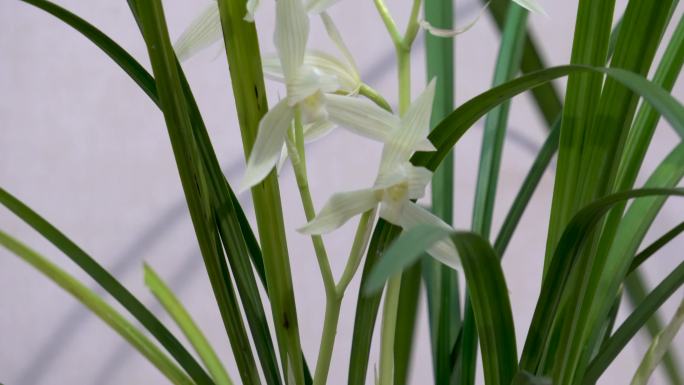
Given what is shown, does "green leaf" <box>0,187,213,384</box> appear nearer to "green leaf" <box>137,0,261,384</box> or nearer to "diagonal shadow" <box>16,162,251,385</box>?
Answer: "green leaf" <box>137,0,261,384</box>

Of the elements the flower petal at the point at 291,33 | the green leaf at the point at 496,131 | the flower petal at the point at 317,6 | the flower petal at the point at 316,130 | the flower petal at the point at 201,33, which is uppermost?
the green leaf at the point at 496,131

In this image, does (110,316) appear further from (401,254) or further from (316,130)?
(401,254)

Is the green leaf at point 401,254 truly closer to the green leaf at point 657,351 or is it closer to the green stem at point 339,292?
the green stem at point 339,292

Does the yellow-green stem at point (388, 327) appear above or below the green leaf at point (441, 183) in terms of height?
below

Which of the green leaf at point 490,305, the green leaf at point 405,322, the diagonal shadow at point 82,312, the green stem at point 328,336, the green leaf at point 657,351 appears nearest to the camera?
the green leaf at point 490,305

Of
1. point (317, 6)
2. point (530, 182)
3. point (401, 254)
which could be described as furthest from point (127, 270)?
point (401, 254)

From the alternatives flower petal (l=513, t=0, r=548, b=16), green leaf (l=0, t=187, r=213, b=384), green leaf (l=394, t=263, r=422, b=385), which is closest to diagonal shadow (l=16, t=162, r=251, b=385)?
green leaf (l=394, t=263, r=422, b=385)

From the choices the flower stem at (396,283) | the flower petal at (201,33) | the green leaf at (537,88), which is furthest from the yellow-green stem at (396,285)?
the green leaf at (537,88)
